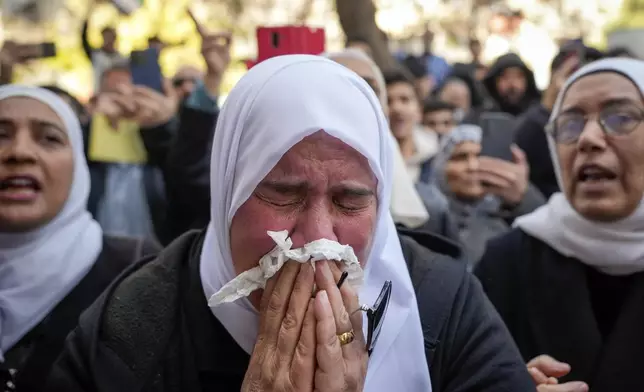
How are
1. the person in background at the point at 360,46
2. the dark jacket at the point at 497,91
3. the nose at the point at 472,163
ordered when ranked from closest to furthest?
the nose at the point at 472,163
the person in background at the point at 360,46
the dark jacket at the point at 497,91

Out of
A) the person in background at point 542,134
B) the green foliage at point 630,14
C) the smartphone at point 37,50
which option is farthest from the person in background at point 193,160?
the green foliage at point 630,14

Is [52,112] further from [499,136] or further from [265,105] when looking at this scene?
[499,136]

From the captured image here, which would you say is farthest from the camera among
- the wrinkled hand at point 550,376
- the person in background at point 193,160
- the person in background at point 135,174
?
the person in background at point 135,174

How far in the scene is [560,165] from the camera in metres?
2.86

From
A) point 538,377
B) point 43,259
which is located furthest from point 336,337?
point 43,259

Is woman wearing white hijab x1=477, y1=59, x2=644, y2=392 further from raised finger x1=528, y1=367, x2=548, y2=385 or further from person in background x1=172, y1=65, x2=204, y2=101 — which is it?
person in background x1=172, y1=65, x2=204, y2=101

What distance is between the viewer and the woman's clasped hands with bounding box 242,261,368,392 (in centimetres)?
163

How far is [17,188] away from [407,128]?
2.46 m

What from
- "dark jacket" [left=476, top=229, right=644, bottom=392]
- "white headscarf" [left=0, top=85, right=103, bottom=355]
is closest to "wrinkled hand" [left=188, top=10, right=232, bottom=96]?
"white headscarf" [left=0, top=85, right=103, bottom=355]

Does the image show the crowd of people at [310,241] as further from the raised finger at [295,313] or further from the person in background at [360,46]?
the person in background at [360,46]

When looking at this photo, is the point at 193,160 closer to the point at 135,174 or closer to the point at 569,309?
the point at 135,174

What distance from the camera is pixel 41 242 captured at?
2789 mm

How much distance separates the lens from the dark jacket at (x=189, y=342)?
1.89 m

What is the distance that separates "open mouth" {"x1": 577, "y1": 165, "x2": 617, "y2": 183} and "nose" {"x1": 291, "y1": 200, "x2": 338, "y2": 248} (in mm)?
1279
